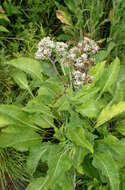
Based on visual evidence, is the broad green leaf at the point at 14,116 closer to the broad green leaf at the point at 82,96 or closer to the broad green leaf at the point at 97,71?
the broad green leaf at the point at 82,96

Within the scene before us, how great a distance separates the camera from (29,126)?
2.38 m

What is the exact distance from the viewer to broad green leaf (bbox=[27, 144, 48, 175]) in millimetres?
2260

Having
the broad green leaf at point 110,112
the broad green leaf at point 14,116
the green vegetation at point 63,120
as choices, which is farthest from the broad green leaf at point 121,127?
the broad green leaf at point 14,116

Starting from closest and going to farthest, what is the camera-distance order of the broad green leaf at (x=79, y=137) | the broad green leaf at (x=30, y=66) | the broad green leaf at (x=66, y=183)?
the broad green leaf at (x=79, y=137), the broad green leaf at (x=66, y=183), the broad green leaf at (x=30, y=66)

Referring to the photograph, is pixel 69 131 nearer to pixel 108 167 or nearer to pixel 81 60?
pixel 108 167

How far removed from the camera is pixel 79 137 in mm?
2145

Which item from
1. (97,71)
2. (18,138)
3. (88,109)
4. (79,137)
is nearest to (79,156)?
(79,137)

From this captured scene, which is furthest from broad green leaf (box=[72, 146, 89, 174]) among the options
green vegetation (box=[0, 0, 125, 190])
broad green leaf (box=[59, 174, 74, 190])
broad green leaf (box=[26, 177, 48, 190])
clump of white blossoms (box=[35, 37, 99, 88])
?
clump of white blossoms (box=[35, 37, 99, 88])

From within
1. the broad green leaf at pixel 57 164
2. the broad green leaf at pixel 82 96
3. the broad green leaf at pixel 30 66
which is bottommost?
the broad green leaf at pixel 57 164

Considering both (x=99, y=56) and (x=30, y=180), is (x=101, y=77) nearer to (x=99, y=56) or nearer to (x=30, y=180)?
(x=99, y=56)

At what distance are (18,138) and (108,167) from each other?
0.55m

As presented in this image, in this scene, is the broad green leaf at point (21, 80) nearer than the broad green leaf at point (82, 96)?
No

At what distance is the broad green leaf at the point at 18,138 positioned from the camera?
229 cm

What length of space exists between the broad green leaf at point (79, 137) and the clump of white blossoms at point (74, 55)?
0.86 feet
